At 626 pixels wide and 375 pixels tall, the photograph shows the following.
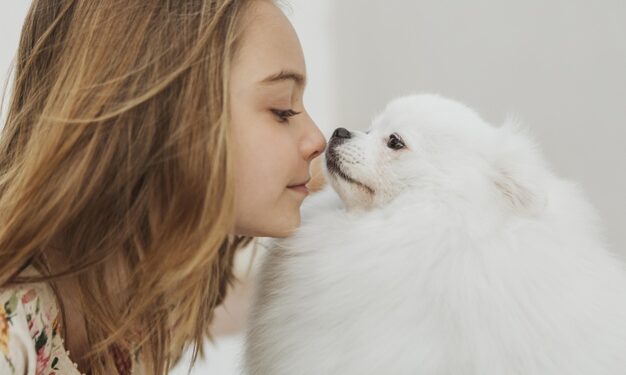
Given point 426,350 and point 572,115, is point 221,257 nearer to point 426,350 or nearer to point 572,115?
point 426,350

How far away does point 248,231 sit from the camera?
1.05m

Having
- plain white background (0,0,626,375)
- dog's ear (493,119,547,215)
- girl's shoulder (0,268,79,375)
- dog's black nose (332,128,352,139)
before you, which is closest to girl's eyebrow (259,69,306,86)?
dog's black nose (332,128,352,139)

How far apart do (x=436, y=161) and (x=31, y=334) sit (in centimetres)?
59

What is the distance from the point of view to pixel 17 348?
0.87 meters

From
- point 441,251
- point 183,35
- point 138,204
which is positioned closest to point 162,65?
point 183,35

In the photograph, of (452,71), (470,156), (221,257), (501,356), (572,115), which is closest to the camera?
(501,356)

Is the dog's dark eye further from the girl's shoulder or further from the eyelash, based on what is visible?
the girl's shoulder

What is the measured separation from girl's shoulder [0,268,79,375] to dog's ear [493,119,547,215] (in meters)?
0.63

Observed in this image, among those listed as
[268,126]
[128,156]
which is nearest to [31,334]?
[128,156]

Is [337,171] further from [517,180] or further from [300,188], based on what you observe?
[517,180]

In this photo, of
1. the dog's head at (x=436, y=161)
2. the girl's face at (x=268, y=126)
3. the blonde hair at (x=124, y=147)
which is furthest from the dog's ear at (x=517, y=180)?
the blonde hair at (x=124, y=147)

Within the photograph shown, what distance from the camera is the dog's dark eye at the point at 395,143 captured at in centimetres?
104

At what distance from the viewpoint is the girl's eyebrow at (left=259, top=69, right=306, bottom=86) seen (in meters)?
0.96

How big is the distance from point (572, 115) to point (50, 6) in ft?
3.29
